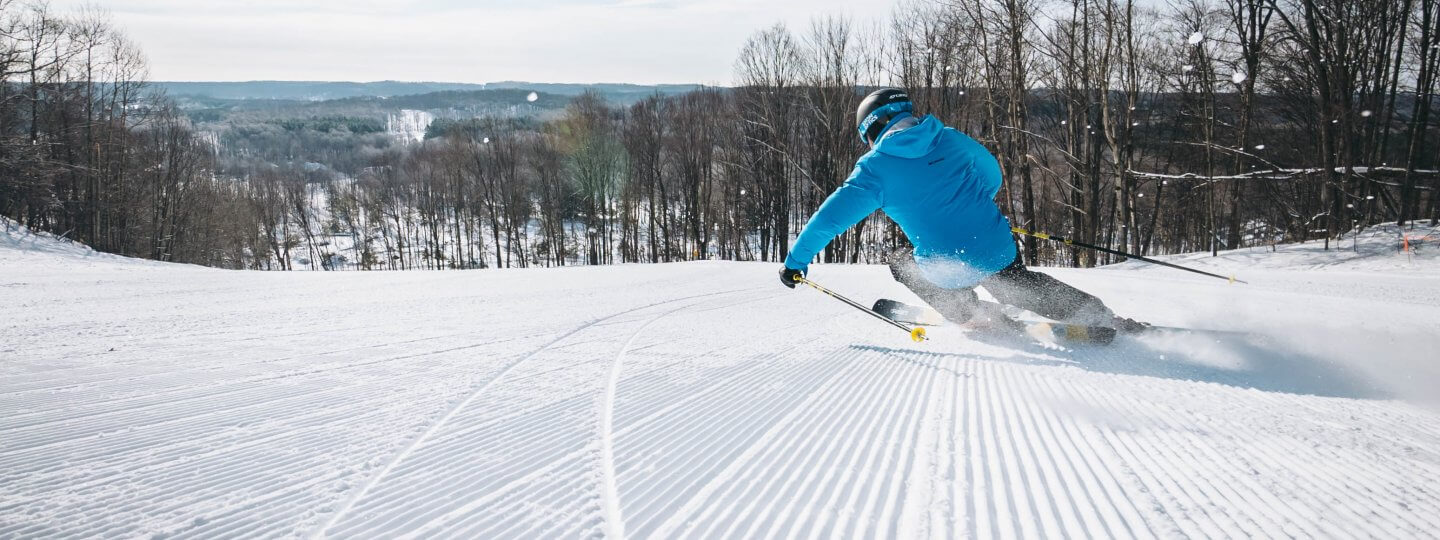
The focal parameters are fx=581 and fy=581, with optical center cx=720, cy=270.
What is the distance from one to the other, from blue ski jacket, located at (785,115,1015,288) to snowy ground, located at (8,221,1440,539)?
68cm

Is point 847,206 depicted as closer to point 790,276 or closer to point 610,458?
point 790,276

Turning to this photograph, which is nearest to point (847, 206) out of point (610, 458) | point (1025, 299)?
point (1025, 299)

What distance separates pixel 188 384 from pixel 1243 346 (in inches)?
230

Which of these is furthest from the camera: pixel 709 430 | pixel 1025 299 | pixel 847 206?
pixel 1025 299

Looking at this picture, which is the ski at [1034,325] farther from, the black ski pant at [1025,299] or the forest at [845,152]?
the forest at [845,152]

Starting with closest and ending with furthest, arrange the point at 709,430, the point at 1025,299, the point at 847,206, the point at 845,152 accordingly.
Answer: the point at 709,430 → the point at 847,206 → the point at 1025,299 → the point at 845,152

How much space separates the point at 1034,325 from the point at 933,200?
1.23m

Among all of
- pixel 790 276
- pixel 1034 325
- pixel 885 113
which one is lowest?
pixel 1034 325

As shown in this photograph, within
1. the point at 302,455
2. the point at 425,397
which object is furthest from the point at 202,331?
the point at 302,455

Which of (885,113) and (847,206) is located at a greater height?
(885,113)

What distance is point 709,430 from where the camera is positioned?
7.59 feet

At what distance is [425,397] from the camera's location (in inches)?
106

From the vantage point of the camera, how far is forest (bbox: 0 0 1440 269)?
635 inches

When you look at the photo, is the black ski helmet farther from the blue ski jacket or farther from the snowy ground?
the snowy ground
